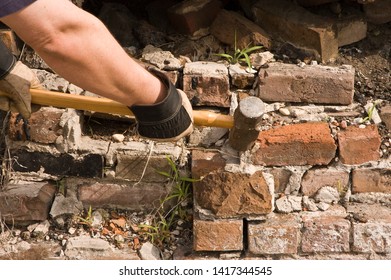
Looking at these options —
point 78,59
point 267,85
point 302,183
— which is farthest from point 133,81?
point 302,183

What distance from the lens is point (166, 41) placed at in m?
2.14

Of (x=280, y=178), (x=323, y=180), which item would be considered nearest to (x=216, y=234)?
(x=280, y=178)

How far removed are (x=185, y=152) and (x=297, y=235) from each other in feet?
1.39

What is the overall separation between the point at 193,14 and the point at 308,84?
0.43 metres

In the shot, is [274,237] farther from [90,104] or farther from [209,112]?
[90,104]

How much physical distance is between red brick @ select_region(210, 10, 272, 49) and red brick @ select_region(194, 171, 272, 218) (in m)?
0.45

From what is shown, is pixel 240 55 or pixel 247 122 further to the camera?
pixel 240 55

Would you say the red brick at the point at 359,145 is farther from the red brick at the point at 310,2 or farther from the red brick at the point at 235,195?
the red brick at the point at 310,2

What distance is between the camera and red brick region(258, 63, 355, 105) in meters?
1.95

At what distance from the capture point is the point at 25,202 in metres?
1.97

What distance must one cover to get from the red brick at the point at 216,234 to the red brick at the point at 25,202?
48cm

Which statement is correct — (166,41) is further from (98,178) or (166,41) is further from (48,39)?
(48,39)

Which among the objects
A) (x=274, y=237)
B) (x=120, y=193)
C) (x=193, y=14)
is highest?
(x=193, y=14)

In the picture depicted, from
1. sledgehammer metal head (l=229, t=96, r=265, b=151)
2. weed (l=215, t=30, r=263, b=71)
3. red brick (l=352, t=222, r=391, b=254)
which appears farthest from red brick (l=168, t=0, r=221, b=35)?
red brick (l=352, t=222, r=391, b=254)
